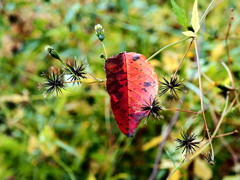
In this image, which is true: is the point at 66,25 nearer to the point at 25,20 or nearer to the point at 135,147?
the point at 25,20

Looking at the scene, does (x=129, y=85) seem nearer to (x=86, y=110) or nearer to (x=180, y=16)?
(x=180, y=16)

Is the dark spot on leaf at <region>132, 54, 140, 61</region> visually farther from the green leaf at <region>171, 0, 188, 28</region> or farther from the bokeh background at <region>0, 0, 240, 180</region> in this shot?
the bokeh background at <region>0, 0, 240, 180</region>

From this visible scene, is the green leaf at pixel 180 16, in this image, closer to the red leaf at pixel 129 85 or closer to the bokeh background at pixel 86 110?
the red leaf at pixel 129 85

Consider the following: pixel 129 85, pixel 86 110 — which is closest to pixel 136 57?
pixel 129 85

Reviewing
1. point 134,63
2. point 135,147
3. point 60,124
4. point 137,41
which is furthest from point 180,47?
point 134,63

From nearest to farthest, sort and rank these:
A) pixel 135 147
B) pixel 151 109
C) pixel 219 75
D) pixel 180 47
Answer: pixel 151 109
pixel 219 75
pixel 135 147
pixel 180 47
